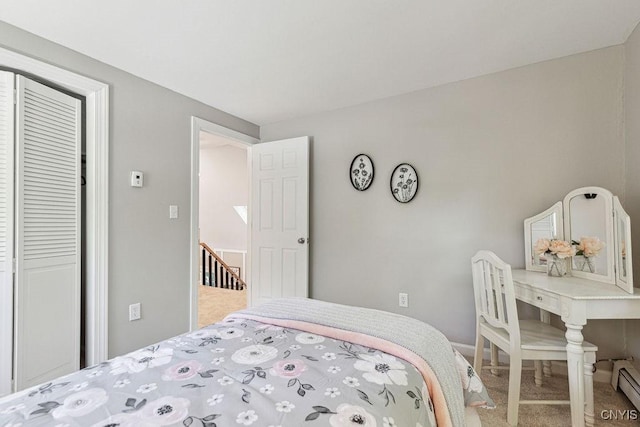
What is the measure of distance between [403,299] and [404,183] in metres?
1.09

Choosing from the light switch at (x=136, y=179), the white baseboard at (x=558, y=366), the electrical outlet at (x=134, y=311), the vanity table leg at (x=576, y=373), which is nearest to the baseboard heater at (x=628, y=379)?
the white baseboard at (x=558, y=366)

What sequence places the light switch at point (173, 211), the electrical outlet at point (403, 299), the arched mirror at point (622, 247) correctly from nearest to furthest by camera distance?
the arched mirror at point (622, 247)
the light switch at point (173, 211)
the electrical outlet at point (403, 299)

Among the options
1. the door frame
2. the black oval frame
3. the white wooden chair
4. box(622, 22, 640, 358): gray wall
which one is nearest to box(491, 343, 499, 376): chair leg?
the white wooden chair

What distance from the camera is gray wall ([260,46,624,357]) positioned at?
2244 millimetres

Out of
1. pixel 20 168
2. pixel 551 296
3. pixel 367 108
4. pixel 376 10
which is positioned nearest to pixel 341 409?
pixel 551 296

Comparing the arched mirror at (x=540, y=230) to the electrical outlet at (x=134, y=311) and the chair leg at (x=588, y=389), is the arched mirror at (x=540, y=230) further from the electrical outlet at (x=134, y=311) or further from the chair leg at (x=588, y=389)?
the electrical outlet at (x=134, y=311)

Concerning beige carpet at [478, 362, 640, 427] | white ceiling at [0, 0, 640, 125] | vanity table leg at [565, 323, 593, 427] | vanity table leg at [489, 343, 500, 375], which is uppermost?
white ceiling at [0, 0, 640, 125]

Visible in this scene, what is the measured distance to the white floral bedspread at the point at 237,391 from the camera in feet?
2.54

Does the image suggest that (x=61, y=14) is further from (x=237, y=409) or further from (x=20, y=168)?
(x=237, y=409)

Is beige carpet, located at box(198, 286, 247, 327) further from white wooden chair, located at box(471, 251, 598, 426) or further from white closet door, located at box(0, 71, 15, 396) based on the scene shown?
white wooden chair, located at box(471, 251, 598, 426)

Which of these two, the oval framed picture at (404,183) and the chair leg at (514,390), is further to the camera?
the oval framed picture at (404,183)

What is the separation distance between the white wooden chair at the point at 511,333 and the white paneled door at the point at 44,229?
2740 mm

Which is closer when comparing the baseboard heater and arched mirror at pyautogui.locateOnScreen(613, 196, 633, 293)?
arched mirror at pyautogui.locateOnScreen(613, 196, 633, 293)

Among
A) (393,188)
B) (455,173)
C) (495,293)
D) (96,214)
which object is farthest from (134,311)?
(455,173)
